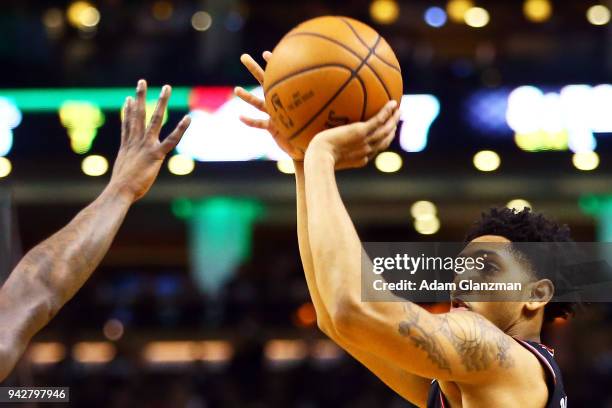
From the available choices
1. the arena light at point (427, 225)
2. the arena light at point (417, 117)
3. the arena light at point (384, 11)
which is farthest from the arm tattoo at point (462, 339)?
the arena light at point (384, 11)

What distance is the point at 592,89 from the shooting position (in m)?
10.3

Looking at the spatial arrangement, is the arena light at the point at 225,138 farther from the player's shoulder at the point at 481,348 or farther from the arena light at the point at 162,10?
the player's shoulder at the point at 481,348

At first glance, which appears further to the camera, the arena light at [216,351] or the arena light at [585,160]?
the arena light at [585,160]

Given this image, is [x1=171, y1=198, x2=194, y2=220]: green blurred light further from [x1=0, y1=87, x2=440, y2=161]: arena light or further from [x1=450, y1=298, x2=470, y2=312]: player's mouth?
[x1=450, y1=298, x2=470, y2=312]: player's mouth

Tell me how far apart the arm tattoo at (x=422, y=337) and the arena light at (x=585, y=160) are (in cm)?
824

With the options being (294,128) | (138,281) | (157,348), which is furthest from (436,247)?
(138,281)

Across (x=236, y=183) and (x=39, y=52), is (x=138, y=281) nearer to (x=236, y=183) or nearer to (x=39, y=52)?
(x=236, y=183)

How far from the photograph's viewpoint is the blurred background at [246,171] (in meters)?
10.0

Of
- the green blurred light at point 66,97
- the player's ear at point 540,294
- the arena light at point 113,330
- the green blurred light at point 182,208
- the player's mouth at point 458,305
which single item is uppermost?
the green blurred light at point 66,97

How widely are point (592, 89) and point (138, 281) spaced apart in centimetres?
472

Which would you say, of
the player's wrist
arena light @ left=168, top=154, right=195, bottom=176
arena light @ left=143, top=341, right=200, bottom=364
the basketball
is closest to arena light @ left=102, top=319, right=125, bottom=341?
arena light @ left=143, top=341, right=200, bottom=364

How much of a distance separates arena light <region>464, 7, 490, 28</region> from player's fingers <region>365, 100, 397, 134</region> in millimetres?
8946

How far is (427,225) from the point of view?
11.5 metres

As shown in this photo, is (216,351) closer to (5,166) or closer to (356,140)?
(5,166)
